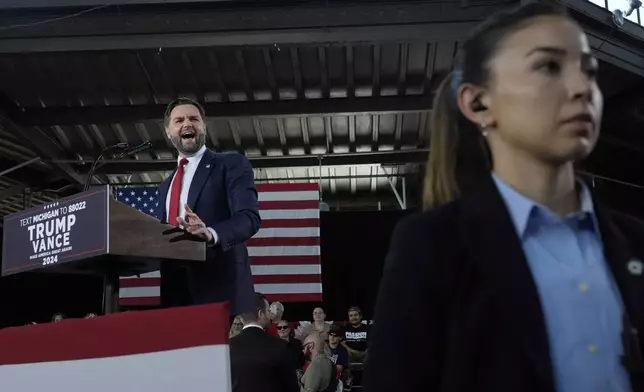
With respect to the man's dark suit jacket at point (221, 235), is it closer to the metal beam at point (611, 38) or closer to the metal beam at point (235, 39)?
the metal beam at point (235, 39)

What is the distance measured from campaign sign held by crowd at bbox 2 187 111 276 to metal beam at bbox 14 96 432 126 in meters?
4.29

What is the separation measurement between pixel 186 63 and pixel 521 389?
5277 mm

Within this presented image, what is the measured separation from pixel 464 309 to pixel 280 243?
247 inches

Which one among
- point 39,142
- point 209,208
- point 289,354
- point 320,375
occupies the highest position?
point 39,142

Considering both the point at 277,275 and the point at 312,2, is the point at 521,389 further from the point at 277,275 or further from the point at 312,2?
the point at 277,275

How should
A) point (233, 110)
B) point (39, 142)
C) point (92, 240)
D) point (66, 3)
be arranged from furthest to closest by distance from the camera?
1. point (39, 142)
2. point (233, 110)
3. point (66, 3)
4. point (92, 240)

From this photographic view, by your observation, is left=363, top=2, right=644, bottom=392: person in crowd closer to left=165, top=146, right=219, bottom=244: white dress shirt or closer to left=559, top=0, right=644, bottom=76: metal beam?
left=165, top=146, right=219, bottom=244: white dress shirt

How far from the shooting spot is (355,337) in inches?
240

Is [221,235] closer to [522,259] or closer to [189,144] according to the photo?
[189,144]

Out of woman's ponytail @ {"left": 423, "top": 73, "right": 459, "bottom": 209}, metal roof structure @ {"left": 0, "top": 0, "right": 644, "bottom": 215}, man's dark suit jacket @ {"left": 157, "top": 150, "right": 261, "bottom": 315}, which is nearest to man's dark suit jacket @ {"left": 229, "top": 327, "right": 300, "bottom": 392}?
man's dark suit jacket @ {"left": 157, "top": 150, "right": 261, "bottom": 315}

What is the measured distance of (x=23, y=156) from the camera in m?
7.76

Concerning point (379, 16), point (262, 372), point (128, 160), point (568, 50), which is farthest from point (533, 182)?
point (128, 160)

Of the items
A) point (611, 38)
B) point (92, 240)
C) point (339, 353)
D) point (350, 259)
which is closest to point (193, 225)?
point (92, 240)

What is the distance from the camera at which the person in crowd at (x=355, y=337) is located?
18.8ft
